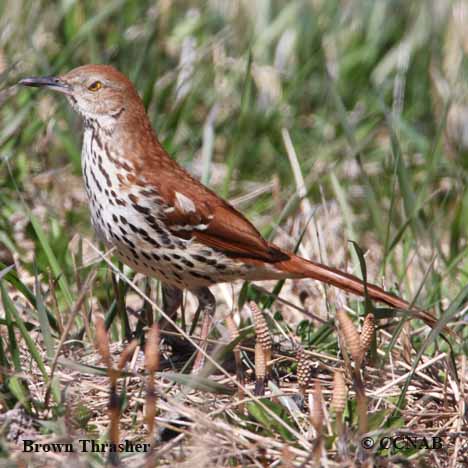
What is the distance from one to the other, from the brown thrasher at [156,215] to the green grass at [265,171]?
0.18 metres

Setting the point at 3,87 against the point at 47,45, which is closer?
the point at 3,87

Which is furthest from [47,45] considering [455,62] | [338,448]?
[338,448]

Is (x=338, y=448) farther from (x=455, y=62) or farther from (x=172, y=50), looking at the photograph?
(x=455, y=62)

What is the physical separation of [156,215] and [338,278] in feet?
2.64

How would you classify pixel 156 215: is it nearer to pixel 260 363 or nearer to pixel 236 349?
pixel 236 349

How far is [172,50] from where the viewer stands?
6.54m

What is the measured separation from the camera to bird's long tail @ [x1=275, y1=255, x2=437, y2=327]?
3.99 metres

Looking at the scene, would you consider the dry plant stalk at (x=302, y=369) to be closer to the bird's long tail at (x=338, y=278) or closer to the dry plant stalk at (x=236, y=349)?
the dry plant stalk at (x=236, y=349)

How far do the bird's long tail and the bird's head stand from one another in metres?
0.97

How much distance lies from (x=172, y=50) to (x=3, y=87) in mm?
1666

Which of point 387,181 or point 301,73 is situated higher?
point 301,73

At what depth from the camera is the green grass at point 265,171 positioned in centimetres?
344

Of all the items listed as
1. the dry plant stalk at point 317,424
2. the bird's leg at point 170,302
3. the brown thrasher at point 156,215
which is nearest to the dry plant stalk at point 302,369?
the dry plant stalk at point 317,424

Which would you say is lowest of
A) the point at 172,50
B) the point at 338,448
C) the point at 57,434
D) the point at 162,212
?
the point at 338,448
